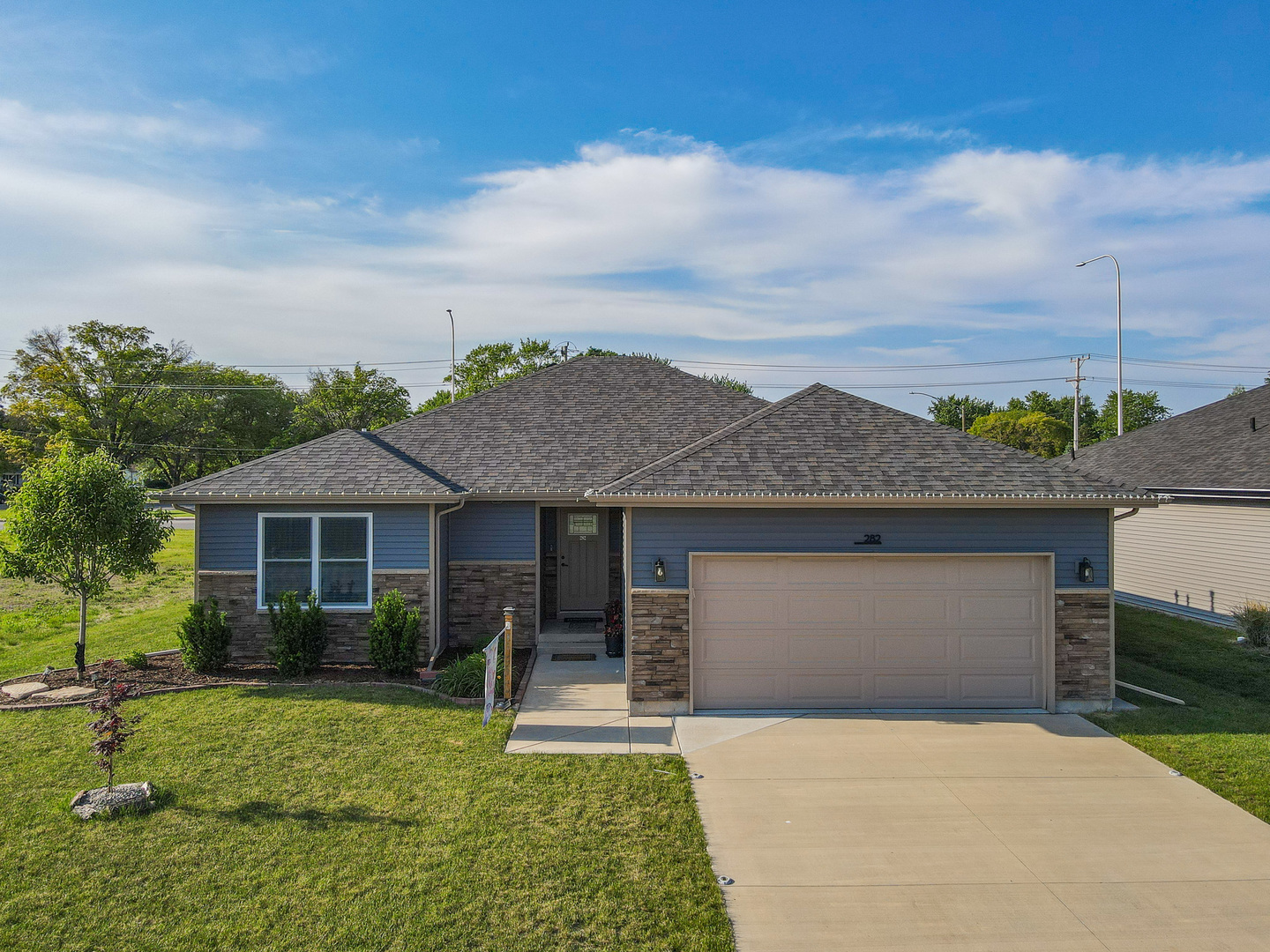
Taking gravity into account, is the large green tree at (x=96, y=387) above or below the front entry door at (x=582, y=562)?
above

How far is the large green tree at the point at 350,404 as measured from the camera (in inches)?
1679

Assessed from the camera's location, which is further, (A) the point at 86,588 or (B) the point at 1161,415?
(B) the point at 1161,415

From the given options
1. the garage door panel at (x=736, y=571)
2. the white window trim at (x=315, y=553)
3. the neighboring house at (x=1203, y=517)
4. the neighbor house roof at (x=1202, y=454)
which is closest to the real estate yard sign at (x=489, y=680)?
the garage door panel at (x=736, y=571)

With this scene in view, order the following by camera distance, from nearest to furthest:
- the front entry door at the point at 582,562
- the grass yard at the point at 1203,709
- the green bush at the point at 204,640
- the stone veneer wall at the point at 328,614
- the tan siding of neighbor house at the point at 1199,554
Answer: the grass yard at the point at 1203,709 < the green bush at the point at 204,640 < the stone veneer wall at the point at 328,614 < the front entry door at the point at 582,562 < the tan siding of neighbor house at the point at 1199,554

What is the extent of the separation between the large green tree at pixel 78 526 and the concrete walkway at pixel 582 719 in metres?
6.37

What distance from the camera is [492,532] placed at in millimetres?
12773

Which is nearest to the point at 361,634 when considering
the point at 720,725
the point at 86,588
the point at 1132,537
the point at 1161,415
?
the point at 86,588

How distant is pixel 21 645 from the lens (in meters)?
13.1

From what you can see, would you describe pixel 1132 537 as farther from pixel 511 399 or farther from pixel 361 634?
pixel 361 634

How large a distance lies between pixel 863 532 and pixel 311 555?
8266 mm

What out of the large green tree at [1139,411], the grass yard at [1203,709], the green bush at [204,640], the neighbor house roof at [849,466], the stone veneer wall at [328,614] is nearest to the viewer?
the grass yard at [1203,709]

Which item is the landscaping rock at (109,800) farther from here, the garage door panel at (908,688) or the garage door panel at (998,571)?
the garage door panel at (998,571)

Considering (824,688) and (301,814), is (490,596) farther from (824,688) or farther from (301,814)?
(301,814)

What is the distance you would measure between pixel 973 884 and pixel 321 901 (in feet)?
15.3
